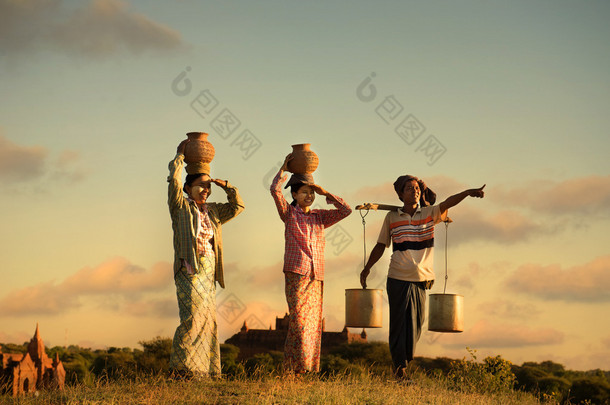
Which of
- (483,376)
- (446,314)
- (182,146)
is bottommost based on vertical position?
(483,376)

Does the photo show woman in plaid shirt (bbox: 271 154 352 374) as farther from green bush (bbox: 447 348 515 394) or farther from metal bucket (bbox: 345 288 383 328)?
green bush (bbox: 447 348 515 394)

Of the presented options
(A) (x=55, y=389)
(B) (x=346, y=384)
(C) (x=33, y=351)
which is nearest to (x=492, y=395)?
(B) (x=346, y=384)

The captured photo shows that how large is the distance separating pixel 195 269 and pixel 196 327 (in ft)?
2.27

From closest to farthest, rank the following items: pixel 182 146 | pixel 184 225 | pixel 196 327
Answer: pixel 196 327 → pixel 184 225 → pixel 182 146

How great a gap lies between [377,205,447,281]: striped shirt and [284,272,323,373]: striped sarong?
3.60ft

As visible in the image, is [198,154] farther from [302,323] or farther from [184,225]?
[302,323]

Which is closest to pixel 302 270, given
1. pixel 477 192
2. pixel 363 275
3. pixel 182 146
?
pixel 363 275

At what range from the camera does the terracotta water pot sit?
31.6 ft

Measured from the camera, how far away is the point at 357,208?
32.9ft

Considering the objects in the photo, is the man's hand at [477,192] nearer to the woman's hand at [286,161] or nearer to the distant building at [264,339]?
the woman's hand at [286,161]

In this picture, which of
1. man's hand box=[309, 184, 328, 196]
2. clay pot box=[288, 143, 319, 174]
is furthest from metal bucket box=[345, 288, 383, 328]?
clay pot box=[288, 143, 319, 174]

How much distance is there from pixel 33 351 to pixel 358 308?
35.5 metres

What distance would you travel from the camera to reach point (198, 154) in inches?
379

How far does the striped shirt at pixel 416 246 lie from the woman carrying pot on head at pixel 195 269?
7.46 ft
